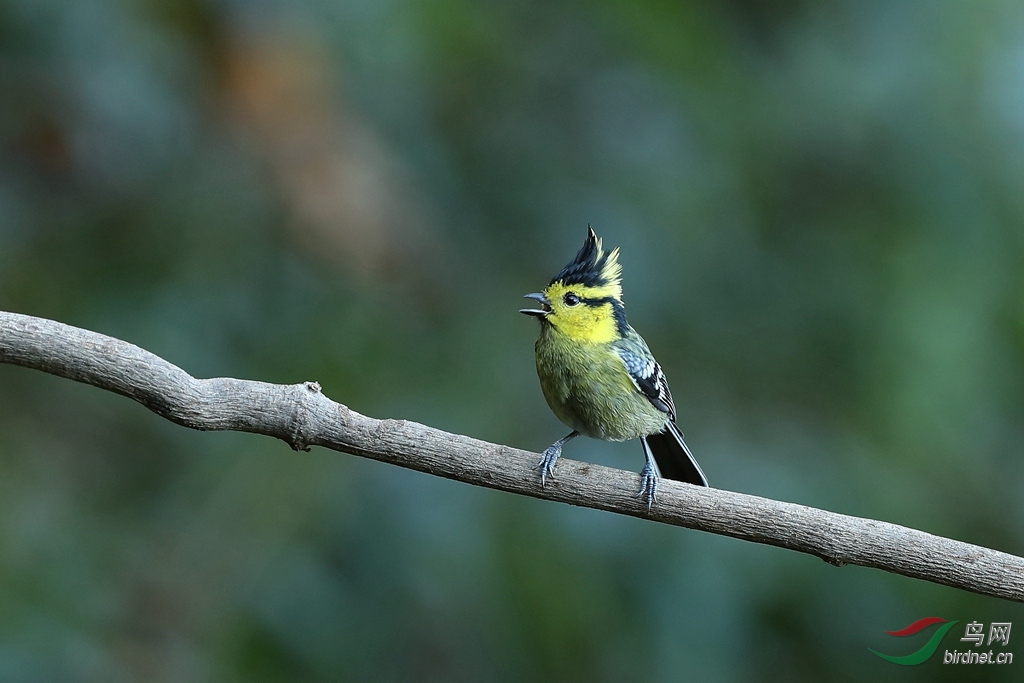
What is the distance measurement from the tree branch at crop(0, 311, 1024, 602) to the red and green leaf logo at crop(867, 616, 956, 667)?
66.1 inches

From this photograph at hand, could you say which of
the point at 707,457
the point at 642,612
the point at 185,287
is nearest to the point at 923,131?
the point at 707,457

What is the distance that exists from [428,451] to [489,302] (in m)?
2.20

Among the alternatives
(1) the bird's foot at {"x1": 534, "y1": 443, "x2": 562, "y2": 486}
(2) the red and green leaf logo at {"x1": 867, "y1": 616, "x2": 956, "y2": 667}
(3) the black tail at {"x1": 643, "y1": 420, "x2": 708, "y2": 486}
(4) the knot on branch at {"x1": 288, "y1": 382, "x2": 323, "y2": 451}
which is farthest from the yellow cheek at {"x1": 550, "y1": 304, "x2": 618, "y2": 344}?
(2) the red and green leaf logo at {"x1": 867, "y1": 616, "x2": 956, "y2": 667}

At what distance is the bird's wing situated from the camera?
131 inches

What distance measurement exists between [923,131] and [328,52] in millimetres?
2780

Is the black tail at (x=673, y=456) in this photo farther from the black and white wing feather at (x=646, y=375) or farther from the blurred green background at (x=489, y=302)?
the blurred green background at (x=489, y=302)

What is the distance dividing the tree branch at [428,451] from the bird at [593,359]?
73 cm

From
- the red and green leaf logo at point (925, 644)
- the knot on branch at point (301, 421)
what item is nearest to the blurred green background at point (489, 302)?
the red and green leaf logo at point (925, 644)

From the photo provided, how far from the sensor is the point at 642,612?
3908mm

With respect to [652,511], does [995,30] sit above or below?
above

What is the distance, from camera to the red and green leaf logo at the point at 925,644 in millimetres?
3936

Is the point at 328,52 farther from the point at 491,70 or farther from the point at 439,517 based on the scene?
the point at 439,517

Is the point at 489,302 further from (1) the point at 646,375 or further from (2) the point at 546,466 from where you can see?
(2) the point at 546,466

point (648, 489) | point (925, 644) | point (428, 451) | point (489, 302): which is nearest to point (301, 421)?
point (428, 451)
